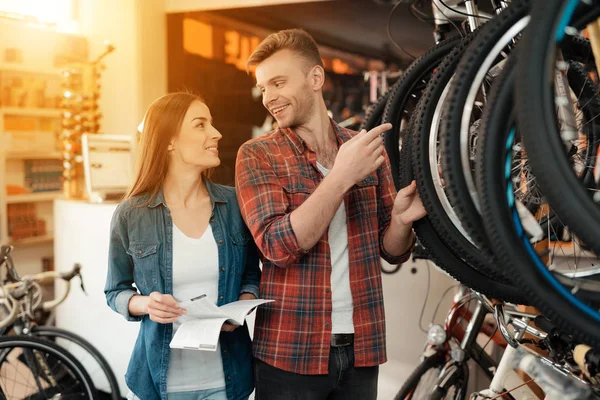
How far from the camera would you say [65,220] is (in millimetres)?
3365

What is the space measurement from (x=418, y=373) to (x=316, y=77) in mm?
1314

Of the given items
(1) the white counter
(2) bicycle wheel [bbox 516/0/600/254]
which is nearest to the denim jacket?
(2) bicycle wheel [bbox 516/0/600/254]

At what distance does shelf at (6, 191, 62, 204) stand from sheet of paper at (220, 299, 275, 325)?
12.3 ft

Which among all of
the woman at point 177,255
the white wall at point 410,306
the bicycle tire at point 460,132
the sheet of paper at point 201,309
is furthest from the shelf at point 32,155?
the bicycle tire at point 460,132

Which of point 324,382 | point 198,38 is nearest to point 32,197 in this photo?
point 198,38

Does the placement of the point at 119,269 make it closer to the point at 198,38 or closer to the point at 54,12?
the point at 198,38

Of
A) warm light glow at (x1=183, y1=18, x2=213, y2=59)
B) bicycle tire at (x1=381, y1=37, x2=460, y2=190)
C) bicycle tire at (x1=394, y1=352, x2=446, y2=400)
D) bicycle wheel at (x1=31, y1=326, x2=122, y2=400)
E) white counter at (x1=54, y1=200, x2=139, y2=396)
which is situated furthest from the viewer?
warm light glow at (x1=183, y1=18, x2=213, y2=59)

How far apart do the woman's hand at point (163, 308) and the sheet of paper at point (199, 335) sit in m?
0.03

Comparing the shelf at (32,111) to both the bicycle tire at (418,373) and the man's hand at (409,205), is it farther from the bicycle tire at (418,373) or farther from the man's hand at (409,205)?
the man's hand at (409,205)

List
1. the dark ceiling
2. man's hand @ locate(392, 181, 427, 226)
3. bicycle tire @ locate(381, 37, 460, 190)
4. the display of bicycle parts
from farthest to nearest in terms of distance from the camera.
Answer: the dark ceiling < the display of bicycle parts < bicycle tire @ locate(381, 37, 460, 190) < man's hand @ locate(392, 181, 427, 226)

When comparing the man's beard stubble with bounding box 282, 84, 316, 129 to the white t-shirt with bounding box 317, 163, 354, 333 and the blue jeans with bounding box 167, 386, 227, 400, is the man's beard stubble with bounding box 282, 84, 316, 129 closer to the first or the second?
the white t-shirt with bounding box 317, 163, 354, 333

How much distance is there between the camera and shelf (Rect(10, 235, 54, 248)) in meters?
4.55

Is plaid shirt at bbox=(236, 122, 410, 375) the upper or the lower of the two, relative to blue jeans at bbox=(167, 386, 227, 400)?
upper

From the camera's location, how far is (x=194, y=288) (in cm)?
145
